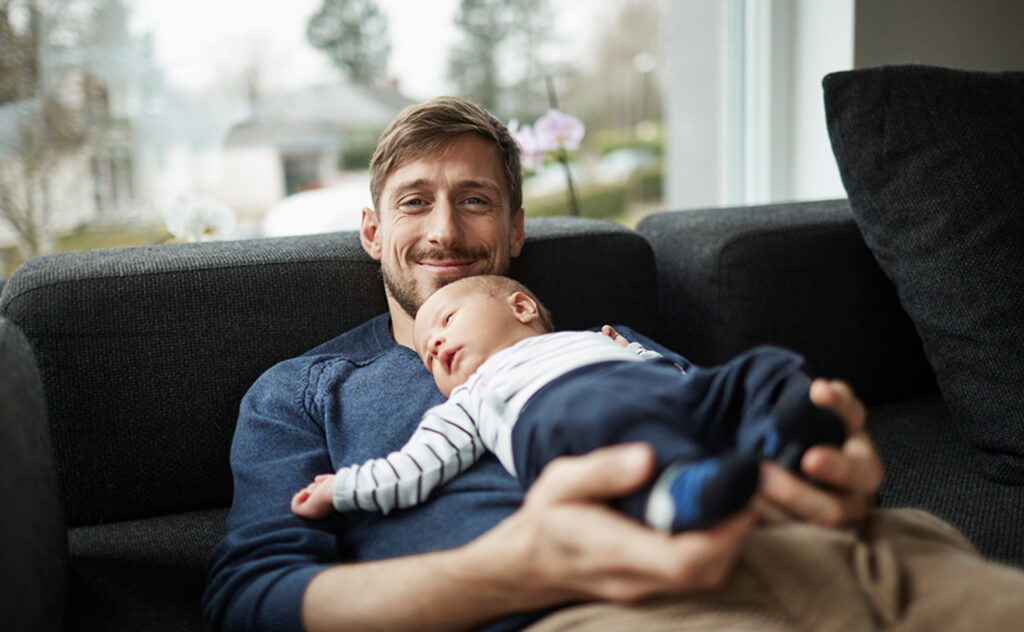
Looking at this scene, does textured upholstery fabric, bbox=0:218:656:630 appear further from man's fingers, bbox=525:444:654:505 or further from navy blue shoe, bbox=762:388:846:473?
navy blue shoe, bbox=762:388:846:473

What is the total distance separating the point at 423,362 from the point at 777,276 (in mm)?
797

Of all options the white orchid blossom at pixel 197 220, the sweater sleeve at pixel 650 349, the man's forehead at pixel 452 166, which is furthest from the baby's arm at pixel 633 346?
the white orchid blossom at pixel 197 220

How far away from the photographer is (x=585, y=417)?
87 cm

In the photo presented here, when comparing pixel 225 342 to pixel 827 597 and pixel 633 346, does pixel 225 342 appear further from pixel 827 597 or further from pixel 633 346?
pixel 827 597

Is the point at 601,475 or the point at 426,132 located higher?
the point at 426,132

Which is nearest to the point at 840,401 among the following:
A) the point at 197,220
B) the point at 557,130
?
the point at 557,130

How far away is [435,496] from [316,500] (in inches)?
6.2

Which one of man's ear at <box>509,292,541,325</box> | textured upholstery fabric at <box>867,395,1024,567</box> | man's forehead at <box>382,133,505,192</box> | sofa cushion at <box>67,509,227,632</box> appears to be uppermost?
man's forehead at <box>382,133,505,192</box>

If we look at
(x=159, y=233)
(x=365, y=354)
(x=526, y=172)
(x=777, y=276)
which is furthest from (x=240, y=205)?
(x=777, y=276)

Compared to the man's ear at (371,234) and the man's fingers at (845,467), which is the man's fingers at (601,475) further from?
the man's ear at (371,234)

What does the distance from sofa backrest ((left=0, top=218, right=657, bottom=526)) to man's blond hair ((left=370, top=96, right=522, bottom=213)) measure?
0.18m

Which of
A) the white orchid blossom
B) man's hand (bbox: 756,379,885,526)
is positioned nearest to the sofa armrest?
man's hand (bbox: 756,379,885,526)

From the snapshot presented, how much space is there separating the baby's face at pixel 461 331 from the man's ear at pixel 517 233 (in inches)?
10.0

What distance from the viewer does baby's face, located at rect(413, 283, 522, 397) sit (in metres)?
1.16
